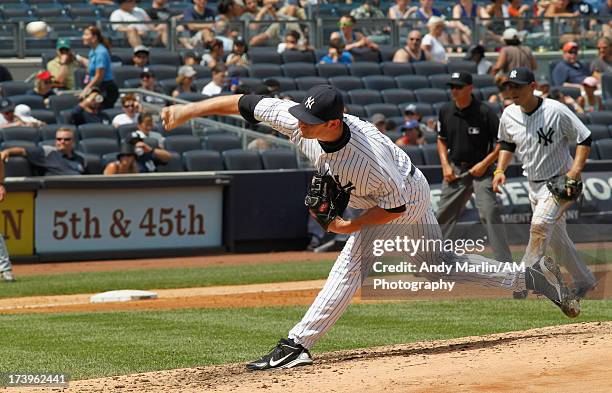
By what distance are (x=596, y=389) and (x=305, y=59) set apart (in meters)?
14.3

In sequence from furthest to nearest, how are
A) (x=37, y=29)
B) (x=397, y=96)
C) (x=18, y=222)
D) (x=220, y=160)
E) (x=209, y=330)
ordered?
(x=397, y=96) < (x=37, y=29) < (x=220, y=160) < (x=18, y=222) < (x=209, y=330)

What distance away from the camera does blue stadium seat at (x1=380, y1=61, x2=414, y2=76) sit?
65.6ft

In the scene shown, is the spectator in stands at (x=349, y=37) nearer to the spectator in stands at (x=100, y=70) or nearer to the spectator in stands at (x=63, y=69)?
the spectator in stands at (x=100, y=70)

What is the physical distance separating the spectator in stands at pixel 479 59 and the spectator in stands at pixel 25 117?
27.4 ft

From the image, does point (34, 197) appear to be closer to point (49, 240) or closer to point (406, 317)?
point (49, 240)

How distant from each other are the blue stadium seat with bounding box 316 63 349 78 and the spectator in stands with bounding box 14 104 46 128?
526cm

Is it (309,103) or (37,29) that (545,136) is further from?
(37,29)

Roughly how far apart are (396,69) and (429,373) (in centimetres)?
1427

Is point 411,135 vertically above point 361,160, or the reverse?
point 361,160

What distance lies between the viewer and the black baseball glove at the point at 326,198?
20.6 ft

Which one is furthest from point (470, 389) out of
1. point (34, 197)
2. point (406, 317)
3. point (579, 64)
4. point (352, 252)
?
point (579, 64)

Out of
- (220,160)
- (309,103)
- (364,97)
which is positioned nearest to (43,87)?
(220,160)

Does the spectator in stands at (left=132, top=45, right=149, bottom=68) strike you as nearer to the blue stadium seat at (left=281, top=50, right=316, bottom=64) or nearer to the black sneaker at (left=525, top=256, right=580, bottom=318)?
the blue stadium seat at (left=281, top=50, right=316, bottom=64)

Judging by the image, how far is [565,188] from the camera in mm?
8766
